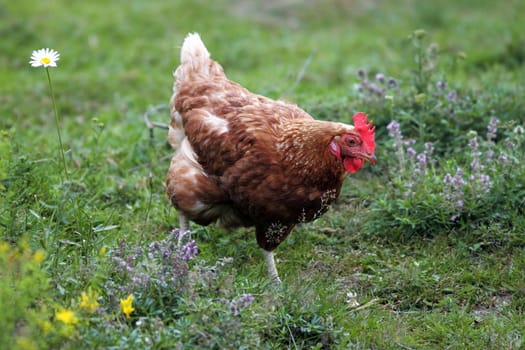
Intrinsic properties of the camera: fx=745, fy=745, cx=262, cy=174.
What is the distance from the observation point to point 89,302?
136 inches

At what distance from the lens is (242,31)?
10.3 metres

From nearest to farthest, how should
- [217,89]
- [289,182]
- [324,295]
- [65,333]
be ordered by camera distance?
[65,333]
[324,295]
[289,182]
[217,89]

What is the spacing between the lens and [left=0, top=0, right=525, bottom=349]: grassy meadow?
3652 millimetres

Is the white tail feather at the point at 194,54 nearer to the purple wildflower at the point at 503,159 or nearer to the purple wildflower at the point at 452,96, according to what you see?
the purple wildflower at the point at 452,96

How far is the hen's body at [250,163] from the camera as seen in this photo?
444 cm

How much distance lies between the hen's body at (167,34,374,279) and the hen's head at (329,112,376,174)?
4cm

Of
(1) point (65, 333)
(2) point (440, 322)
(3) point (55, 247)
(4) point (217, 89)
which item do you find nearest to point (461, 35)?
(4) point (217, 89)

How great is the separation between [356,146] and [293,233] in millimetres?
1281

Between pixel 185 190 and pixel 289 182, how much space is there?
29.0 inches

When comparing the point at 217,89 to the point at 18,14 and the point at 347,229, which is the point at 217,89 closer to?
the point at 347,229

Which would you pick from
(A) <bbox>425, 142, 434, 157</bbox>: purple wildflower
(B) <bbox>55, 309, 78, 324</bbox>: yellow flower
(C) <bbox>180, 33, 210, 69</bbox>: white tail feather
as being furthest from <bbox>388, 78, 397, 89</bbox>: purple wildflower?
(B) <bbox>55, 309, 78, 324</bbox>: yellow flower

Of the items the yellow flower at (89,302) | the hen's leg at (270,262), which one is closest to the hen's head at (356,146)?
the hen's leg at (270,262)

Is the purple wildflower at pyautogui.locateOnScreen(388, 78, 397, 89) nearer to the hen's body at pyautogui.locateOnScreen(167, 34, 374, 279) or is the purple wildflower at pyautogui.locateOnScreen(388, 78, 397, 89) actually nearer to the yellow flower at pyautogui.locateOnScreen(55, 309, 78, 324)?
the hen's body at pyautogui.locateOnScreen(167, 34, 374, 279)

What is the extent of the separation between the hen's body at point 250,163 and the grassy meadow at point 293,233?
301 millimetres
